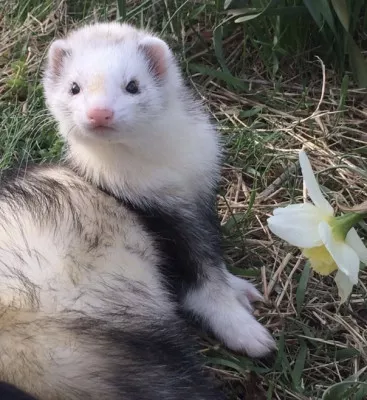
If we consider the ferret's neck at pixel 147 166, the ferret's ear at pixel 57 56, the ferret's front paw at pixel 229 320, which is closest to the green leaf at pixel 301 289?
the ferret's front paw at pixel 229 320

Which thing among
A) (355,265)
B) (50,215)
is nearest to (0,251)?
(50,215)

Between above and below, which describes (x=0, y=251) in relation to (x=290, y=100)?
above

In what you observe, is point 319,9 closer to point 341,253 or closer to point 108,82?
point 108,82

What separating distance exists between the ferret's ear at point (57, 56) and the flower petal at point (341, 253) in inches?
36.8

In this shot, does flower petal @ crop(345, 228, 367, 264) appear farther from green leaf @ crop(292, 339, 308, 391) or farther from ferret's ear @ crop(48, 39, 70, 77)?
ferret's ear @ crop(48, 39, 70, 77)

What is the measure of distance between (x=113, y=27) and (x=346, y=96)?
0.90m

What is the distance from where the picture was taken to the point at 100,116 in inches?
57.9

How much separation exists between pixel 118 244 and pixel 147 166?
209mm

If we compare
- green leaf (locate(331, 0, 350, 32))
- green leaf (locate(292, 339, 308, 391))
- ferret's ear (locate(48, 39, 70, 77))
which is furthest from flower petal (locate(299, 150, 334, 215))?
green leaf (locate(331, 0, 350, 32))

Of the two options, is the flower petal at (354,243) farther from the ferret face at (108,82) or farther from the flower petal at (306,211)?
the ferret face at (108,82)

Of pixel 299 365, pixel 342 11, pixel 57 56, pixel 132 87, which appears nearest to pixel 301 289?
pixel 299 365

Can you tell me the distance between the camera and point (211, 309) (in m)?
1.70

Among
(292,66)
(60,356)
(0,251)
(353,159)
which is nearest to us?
(60,356)

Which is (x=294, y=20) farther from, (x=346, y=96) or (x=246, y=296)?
(x=246, y=296)
